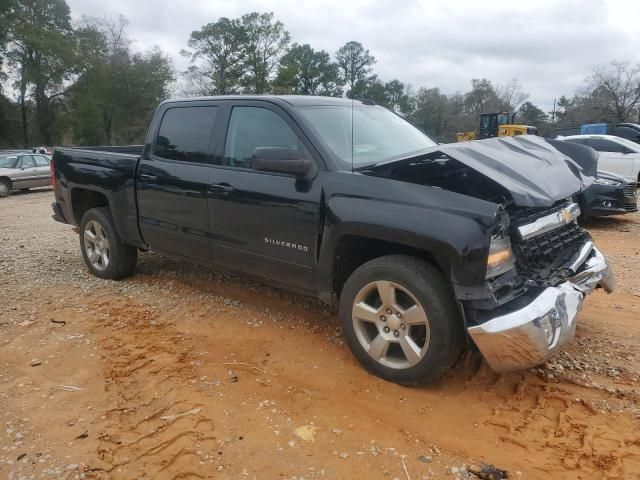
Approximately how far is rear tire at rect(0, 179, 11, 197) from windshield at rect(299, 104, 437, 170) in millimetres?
15912

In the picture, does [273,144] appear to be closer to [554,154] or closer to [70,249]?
[554,154]

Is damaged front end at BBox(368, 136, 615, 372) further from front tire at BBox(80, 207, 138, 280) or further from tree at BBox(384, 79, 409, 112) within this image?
tree at BBox(384, 79, 409, 112)

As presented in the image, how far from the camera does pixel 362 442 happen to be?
2680mm

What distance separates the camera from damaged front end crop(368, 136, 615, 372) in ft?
9.05

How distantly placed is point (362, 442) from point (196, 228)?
7.82ft

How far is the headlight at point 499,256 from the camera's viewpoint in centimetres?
283

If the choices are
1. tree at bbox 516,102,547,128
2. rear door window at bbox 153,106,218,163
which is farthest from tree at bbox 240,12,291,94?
rear door window at bbox 153,106,218,163

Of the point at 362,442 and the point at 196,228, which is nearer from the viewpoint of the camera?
the point at 362,442

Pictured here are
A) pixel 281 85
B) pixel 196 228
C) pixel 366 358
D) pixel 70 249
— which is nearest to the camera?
pixel 366 358

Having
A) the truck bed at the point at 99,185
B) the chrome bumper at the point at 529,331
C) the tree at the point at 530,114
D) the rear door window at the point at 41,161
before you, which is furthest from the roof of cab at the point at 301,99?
the tree at the point at 530,114

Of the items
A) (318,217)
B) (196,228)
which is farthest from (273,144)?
(196,228)

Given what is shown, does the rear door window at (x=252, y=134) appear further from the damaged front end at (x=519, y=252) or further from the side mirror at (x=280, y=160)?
the damaged front end at (x=519, y=252)

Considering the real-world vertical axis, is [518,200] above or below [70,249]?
above

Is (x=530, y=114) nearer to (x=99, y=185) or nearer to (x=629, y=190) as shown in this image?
(x=629, y=190)
